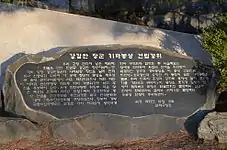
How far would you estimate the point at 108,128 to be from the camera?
7.46 m

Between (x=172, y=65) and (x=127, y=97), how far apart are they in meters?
0.85

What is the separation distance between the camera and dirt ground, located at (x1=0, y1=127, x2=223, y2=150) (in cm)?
697

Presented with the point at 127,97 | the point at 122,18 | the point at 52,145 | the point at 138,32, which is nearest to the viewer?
the point at 52,145

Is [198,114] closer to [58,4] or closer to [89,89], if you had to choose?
[89,89]

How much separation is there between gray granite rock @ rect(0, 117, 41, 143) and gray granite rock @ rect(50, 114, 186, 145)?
0.39m

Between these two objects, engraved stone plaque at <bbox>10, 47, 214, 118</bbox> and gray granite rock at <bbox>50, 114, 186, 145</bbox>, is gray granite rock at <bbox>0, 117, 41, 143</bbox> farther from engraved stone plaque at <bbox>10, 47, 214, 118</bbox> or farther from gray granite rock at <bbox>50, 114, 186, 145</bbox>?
engraved stone plaque at <bbox>10, 47, 214, 118</bbox>

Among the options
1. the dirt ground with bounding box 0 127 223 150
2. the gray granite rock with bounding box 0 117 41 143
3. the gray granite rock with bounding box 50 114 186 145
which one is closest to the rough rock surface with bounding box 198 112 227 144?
the dirt ground with bounding box 0 127 223 150

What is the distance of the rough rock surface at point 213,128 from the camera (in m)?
6.95

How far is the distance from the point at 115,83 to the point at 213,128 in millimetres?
1633

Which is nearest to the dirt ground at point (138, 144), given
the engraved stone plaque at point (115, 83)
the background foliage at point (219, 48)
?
the engraved stone plaque at point (115, 83)

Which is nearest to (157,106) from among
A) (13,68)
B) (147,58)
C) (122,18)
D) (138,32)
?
(147,58)

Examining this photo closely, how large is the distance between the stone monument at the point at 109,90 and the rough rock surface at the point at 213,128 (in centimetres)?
57

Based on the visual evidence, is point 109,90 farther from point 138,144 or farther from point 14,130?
point 14,130

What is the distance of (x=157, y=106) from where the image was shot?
7.68 meters
